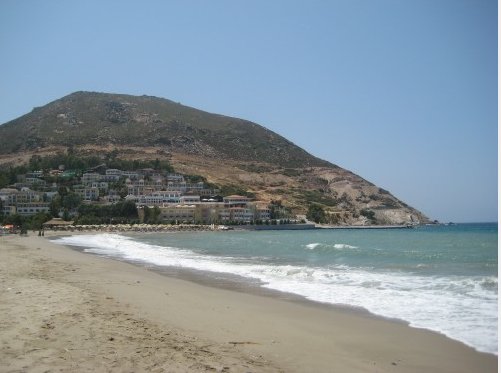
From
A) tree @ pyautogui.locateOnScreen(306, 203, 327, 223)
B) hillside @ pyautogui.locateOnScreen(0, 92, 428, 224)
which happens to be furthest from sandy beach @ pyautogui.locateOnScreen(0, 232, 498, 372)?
hillside @ pyautogui.locateOnScreen(0, 92, 428, 224)

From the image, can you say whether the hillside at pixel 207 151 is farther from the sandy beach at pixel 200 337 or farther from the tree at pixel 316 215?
the sandy beach at pixel 200 337

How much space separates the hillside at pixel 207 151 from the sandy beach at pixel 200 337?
127 m

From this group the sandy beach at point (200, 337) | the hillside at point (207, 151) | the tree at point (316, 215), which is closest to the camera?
the sandy beach at point (200, 337)

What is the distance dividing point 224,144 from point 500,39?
184850 millimetres

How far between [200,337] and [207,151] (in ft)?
574

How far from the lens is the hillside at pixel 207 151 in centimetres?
15312

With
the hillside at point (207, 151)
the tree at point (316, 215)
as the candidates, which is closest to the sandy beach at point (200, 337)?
the tree at point (316, 215)

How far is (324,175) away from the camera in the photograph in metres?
180

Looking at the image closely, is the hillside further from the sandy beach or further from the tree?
the sandy beach

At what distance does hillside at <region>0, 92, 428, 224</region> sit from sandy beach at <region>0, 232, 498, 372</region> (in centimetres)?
12663

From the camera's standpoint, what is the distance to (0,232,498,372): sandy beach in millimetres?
5062

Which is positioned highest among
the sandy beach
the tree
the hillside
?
the hillside

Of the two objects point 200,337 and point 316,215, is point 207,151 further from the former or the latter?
point 200,337

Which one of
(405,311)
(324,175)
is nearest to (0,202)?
(405,311)
